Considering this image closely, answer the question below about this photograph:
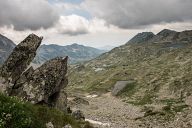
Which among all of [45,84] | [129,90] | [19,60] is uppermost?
[19,60]

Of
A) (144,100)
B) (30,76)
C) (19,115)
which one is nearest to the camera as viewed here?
(19,115)

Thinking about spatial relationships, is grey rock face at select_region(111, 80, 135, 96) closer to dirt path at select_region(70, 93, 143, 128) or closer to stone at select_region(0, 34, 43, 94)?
dirt path at select_region(70, 93, 143, 128)

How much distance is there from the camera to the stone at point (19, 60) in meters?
51.4

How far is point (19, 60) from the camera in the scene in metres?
53.8

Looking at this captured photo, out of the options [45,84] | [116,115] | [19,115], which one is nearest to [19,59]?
[45,84]

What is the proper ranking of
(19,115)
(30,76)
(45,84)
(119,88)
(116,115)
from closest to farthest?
(19,115)
(45,84)
(30,76)
(116,115)
(119,88)

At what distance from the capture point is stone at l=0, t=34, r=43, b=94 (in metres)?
51.4

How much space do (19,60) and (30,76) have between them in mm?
2932

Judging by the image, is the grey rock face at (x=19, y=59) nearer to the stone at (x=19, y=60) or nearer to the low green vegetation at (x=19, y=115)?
the stone at (x=19, y=60)

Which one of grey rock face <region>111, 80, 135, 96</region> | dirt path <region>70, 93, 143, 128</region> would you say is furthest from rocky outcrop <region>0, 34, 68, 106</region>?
grey rock face <region>111, 80, 135, 96</region>

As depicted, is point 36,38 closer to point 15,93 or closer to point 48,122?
point 15,93

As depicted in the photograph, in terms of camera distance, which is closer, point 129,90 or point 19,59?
point 19,59

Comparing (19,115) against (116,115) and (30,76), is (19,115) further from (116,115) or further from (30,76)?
(116,115)

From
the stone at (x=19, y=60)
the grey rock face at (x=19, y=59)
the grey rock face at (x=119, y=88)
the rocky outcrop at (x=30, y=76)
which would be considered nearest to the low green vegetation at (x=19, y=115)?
the rocky outcrop at (x=30, y=76)
